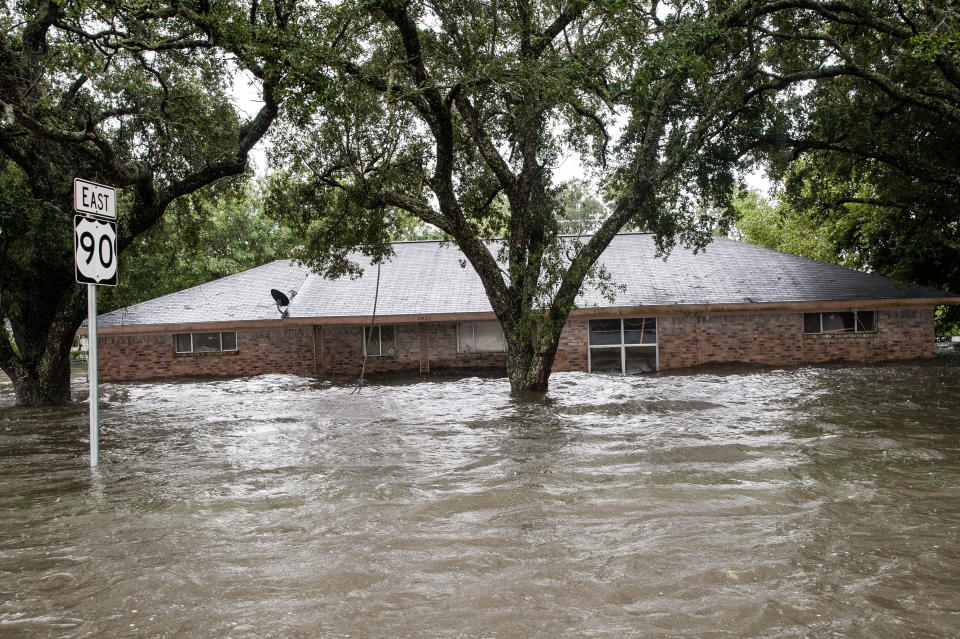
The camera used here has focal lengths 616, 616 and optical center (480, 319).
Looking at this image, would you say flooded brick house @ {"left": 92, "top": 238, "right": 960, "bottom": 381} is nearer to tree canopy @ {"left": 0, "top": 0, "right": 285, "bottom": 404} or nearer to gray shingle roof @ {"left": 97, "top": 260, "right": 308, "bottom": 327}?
gray shingle roof @ {"left": 97, "top": 260, "right": 308, "bottom": 327}

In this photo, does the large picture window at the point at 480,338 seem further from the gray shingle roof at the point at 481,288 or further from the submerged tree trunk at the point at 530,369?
the submerged tree trunk at the point at 530,369

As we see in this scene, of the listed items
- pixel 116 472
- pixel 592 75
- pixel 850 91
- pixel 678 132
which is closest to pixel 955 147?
pixel 850 91

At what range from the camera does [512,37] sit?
11.4 meters

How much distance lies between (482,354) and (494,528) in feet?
47.0

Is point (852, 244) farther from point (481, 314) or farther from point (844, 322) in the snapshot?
point (481, 314)

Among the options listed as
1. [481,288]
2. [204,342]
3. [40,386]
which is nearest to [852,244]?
[481,288]

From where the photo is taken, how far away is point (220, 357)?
1905cm

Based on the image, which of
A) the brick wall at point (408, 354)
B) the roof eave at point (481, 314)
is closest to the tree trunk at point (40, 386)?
the roof eave at point (481, 314)

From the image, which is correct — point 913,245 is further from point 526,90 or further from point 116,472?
point 116,472

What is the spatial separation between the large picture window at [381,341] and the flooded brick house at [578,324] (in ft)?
0.11

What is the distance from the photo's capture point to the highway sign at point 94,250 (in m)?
6.14

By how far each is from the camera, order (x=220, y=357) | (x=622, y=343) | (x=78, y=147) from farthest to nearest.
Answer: (x=220, y=357) < (x=622, y=343) < (x=78, y=147)

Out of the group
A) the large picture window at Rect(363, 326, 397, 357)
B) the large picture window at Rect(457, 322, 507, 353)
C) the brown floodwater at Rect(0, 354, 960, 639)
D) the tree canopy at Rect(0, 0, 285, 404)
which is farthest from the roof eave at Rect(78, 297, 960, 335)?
the brown floodwater at Rect(0, 354, 960, 639)

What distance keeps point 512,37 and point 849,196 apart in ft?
42.6
